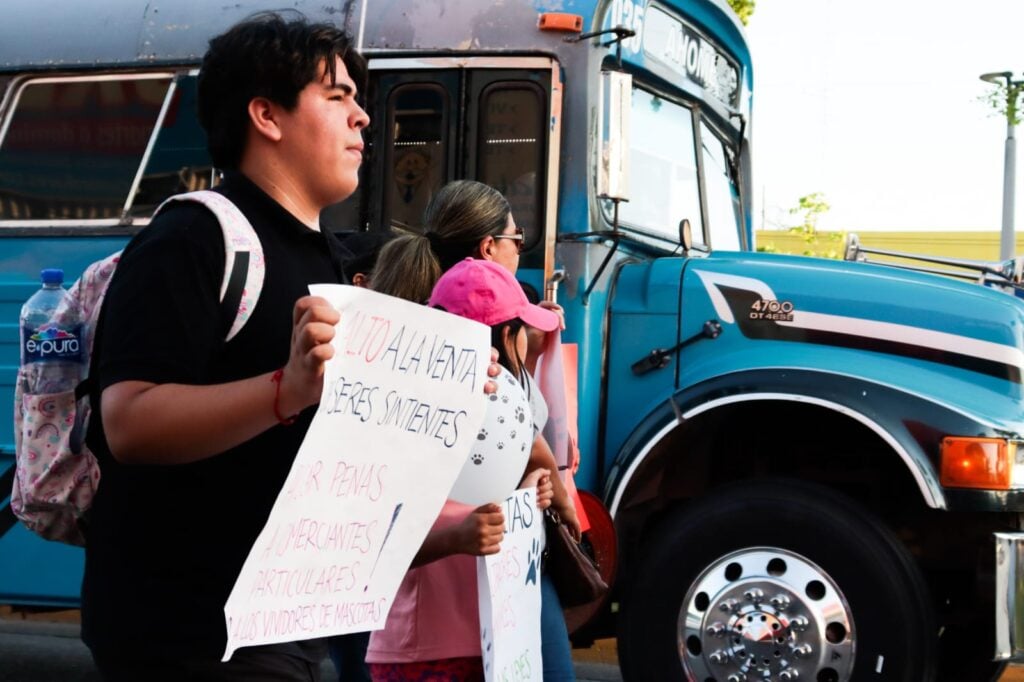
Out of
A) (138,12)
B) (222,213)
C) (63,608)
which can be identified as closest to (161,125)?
(138,12)

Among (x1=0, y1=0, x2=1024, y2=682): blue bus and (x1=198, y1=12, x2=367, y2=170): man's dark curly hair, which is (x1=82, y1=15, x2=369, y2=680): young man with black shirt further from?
(x1=0, y1=0, x2=1024, y2=682): blue bus

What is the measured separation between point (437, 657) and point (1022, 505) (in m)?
2.55

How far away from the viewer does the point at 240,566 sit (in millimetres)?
2057

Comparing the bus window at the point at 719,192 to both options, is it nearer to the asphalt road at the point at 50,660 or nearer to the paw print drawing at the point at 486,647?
the asphalt road at the point at 50,660

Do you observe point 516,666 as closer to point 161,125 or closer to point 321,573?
point 321,573

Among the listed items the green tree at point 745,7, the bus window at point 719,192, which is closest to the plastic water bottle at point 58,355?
the bus window at point 719,192

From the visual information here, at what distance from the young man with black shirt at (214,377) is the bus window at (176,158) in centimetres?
341

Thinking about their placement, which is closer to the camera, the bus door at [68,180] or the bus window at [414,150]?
the bus window at [414,150]

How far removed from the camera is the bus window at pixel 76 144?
5711mm

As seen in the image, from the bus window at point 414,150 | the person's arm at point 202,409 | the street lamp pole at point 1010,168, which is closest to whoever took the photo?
the person's arm at point 202,409

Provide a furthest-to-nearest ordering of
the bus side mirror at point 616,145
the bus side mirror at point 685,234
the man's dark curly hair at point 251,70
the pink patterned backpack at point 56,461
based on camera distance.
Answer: the bus side mirror at point 685,234
the bus side mirror at point 616,145
the pink patterned backpack at point 56,461
the man's dark curly hair at point 251,70

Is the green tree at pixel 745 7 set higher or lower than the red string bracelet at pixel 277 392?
higher

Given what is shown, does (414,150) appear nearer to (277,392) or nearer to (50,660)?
(50,660)

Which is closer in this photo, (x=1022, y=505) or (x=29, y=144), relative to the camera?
(x=1022, y=505)
